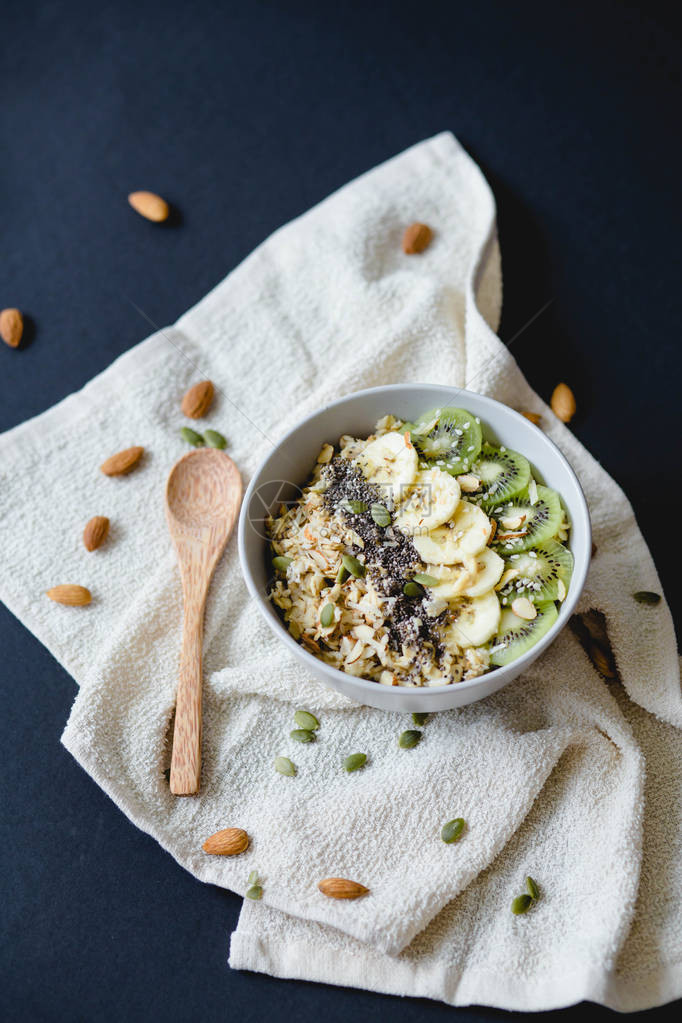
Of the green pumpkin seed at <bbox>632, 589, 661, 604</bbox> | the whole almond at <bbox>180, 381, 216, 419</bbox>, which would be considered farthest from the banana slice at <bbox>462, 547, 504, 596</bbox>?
the whole almond at <bbox>180, 381, 216, 419</bbox>

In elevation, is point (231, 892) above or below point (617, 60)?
below

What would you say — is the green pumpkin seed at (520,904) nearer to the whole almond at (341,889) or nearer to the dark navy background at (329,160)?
the whole almond at (341,889)

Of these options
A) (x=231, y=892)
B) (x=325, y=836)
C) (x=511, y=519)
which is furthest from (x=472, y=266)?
(x=231, y=892)

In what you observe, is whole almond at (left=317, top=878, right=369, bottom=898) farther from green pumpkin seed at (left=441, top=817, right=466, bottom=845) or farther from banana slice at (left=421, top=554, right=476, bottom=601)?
banana slice at (left=421, top=554, right=476, bottom=601)

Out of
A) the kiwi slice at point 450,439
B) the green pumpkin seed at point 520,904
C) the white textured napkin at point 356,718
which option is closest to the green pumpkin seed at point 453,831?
the white textured napkin at point 356,718

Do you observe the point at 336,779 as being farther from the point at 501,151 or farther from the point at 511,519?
the point at 501,151

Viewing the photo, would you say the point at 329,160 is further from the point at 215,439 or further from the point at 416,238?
the point at 215,439

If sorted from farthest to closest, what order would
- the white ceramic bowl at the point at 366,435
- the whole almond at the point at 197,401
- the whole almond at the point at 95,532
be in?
the whole almond at the point at 197,401, the whole almond at the point at 95,532, the white ceramic bowl at the point at 366,435
